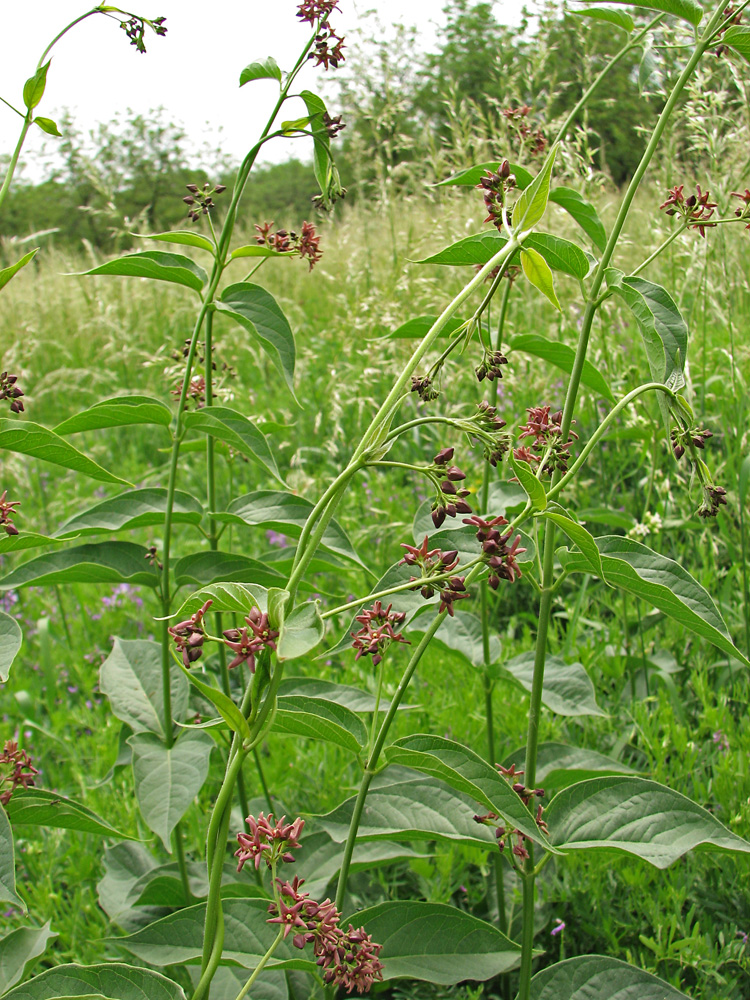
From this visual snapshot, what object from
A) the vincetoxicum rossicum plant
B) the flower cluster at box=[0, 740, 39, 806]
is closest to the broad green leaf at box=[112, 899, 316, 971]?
the vincetoxicum rossicum plant

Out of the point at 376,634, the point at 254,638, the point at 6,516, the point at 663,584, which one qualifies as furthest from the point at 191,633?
the point at 663,584

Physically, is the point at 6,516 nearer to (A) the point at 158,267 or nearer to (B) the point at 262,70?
(A) the point at 158,267

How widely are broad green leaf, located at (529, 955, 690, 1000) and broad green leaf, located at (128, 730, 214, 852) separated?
0.57m

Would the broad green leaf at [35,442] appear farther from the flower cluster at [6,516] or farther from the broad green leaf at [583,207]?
the broad green leaf at [583,207]

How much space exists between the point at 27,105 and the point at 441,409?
2.56m

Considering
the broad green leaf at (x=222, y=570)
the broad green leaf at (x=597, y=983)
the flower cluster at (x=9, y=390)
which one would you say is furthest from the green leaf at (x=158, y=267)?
the broad green leaf at (x=597, y=983)

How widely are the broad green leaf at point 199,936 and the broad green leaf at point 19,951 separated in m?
0.10

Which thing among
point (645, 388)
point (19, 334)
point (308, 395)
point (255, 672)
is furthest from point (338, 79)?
point (255, 672)

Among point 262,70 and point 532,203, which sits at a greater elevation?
point 262,70

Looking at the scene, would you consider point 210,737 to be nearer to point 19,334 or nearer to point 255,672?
point 255,672

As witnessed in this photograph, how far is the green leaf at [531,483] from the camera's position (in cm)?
79

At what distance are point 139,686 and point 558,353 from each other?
1041mm

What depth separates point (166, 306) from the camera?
255 inches

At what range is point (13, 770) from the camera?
110 centimetres
